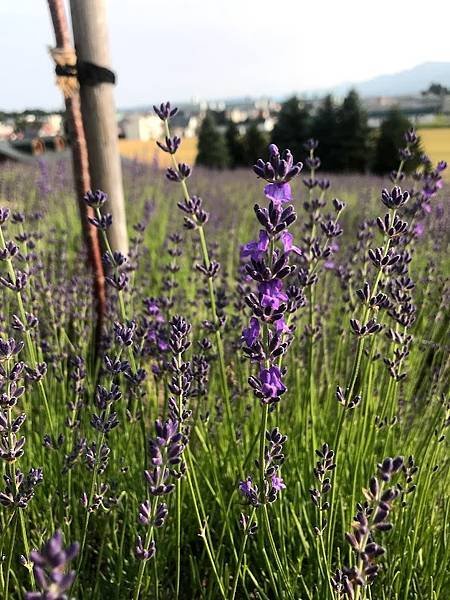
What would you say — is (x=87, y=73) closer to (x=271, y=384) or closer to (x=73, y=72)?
(x=73, y=72)

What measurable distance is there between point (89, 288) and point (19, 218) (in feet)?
2.86

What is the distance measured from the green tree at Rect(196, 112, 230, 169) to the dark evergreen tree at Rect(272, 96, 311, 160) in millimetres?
2601

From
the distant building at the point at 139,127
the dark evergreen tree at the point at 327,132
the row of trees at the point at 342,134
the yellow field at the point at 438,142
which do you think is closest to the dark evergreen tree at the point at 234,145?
the row of trees at the point at 342,134

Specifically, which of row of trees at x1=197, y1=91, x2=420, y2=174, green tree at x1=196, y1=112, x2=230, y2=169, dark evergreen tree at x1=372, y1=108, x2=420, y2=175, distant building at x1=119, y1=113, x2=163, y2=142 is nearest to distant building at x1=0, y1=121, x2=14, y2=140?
green tree at x1=196, y1=112, x2=230, y2=169

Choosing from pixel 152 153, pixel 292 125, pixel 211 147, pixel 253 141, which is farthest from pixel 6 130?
pixel 292 125

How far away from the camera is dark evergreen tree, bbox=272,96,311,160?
21062mm

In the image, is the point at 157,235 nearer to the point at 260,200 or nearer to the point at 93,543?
the point at 260,200

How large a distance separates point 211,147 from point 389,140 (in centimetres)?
735

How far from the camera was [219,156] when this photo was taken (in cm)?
2286

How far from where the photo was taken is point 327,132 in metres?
20.5

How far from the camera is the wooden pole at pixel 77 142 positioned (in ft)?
9.07

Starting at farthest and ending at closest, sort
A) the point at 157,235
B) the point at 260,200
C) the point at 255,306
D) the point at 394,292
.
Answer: the point at 260,200, the point at 157,235, the point at 394,292, the point at 255,306

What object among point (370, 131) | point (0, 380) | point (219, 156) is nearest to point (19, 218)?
point (0, 380)

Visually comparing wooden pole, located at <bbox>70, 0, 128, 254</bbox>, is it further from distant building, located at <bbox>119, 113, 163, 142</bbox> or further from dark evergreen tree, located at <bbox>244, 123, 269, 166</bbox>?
distant building, located at <bbox>119, 113, 163, 142</bbox>
